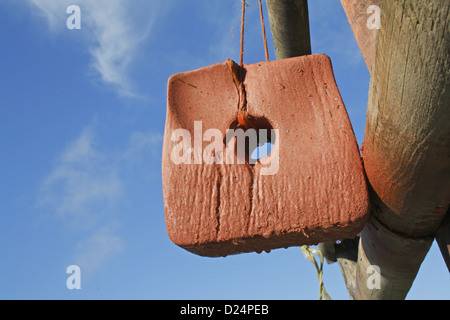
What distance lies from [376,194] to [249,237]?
41cm

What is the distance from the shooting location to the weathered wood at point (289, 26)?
97.8 inches

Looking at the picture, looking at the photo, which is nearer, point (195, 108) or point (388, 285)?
point (195, 108)

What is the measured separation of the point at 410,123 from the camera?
971mm

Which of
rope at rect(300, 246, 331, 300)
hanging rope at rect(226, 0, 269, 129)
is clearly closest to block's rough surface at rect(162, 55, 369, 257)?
hanging rope at rect(226, 0, 269, 129)

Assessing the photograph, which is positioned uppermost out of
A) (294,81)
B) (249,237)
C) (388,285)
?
(294,81)

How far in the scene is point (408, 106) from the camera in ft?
3.11

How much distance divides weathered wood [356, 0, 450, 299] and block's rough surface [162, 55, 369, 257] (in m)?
0.11

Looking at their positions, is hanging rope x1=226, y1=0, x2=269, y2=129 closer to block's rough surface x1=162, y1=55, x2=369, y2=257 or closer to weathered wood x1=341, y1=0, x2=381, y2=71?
block's rough surface x1=162, y1=55, x2=369, y2=257

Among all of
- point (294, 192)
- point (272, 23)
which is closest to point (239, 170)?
point (294, 192)

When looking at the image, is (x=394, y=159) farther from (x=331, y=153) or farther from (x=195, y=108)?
(x=195, y=108)

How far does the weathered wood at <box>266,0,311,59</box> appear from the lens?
2484 mm

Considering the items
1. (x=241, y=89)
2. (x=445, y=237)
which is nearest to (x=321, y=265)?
(x=445, y=237)

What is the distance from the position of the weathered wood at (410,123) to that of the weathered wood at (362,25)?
0.59 metres

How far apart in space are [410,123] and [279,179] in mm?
381
